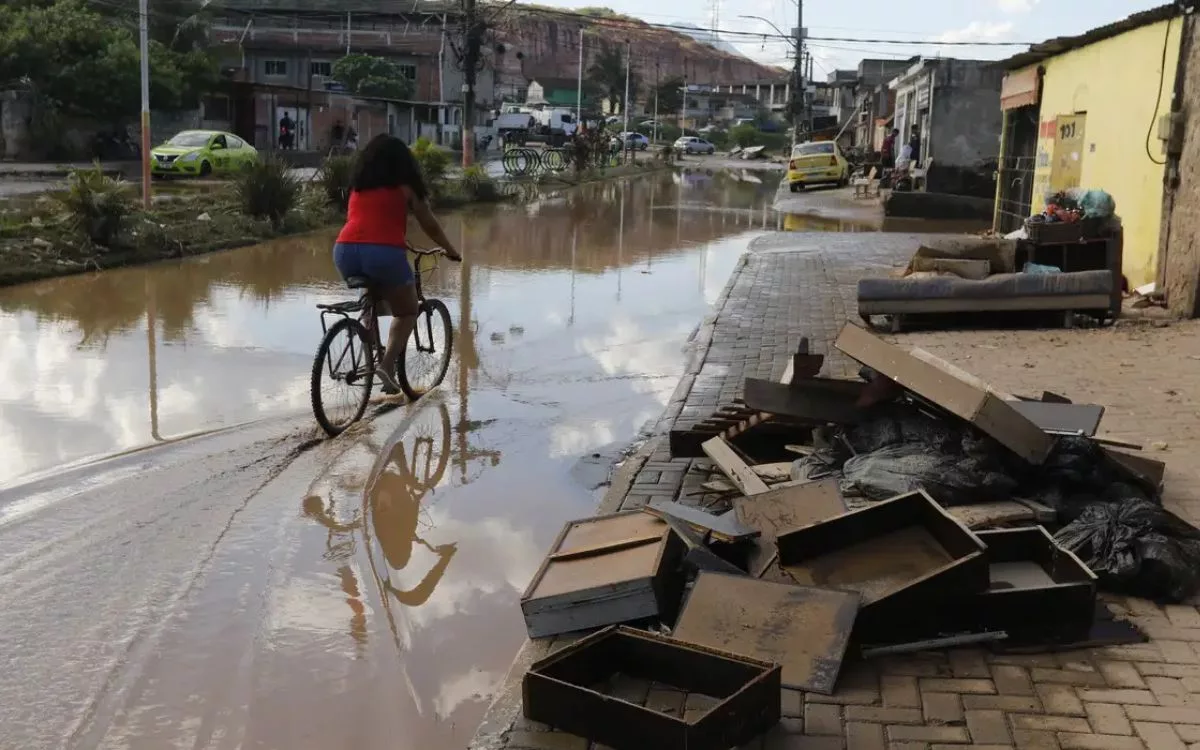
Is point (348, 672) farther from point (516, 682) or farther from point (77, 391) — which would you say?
point (77, 391)

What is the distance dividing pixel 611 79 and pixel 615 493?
397 ft

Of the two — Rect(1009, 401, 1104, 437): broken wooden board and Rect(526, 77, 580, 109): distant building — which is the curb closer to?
Rect(1009, 401, 1104, 437): broken wooden board

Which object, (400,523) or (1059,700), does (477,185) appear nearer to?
(400,523)

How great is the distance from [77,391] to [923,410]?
5430 millimetres

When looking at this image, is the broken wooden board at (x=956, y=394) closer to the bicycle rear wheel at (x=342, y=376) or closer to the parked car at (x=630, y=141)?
the bicycle rear wheel at (x=342, y=376)

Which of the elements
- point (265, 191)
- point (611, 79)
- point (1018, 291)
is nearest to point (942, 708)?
point (1018, 291)

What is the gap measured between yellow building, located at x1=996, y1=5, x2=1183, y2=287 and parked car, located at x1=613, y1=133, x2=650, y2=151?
112 feet

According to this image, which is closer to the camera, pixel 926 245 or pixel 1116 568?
pixel 1116 568

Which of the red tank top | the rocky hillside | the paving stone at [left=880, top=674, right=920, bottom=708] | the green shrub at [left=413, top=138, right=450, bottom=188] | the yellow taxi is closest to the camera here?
the paving stone at [left=880, top=674, right=920, bottom=708]

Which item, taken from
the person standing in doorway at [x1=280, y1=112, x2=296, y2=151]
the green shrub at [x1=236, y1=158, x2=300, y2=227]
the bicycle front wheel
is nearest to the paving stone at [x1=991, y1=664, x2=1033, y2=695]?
the bicycle front wheel

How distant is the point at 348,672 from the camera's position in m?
4.00

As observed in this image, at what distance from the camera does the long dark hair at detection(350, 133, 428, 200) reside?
6.81m

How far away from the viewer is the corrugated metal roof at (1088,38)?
38.8ft

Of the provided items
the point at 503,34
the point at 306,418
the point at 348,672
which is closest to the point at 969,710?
the point at 348,672
